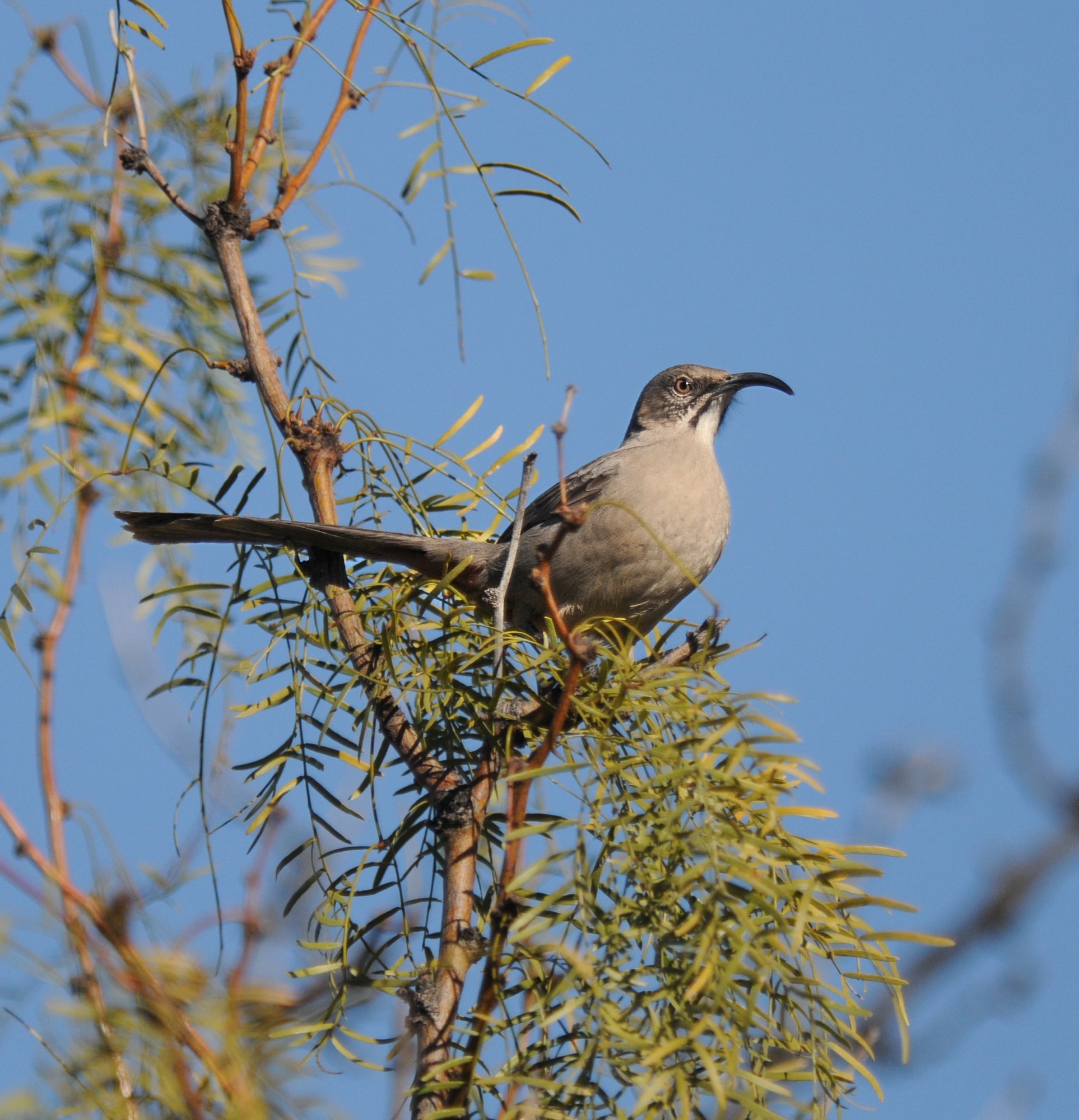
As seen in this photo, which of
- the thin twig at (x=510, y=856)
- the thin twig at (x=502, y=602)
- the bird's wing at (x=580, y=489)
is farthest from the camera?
the bird's wing at (x=580, y=489)

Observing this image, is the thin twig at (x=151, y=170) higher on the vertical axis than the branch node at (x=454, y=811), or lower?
higher

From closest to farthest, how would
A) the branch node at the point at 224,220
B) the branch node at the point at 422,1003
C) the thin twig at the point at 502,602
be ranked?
the branch node at the point at 422,1003 < the thin twig at the point at 502,602 < the branch node at the point at 224,220

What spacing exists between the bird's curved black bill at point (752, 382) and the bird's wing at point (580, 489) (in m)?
0.81

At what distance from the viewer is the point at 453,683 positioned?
2461mm

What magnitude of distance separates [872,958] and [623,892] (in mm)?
402

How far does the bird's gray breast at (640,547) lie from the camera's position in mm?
4672

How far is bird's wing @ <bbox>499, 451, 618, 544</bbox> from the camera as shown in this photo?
541 cm

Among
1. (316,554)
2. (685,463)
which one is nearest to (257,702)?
(316,554)

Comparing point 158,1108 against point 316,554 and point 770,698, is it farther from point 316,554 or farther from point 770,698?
point 316,554

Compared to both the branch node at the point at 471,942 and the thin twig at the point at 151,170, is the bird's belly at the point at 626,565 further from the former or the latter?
the branch node at the point at 471,942

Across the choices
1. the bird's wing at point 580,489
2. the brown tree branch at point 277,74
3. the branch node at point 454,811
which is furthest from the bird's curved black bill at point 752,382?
the branch node at point 454,811

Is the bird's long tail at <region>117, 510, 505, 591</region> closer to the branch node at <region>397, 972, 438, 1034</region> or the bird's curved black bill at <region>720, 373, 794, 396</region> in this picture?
the branch node at <region>397, 972, 438, 1034</region>

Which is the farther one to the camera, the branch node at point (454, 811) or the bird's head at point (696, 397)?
the bird's head at point (696, 397)

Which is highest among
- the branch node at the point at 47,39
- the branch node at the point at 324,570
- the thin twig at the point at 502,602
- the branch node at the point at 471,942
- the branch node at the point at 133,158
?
the branch node at the point at 47,39
